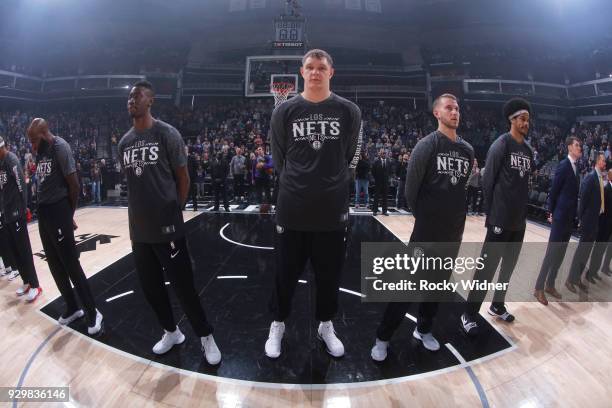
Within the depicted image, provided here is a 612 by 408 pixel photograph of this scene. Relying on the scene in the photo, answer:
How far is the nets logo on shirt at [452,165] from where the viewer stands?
2480 millimetres

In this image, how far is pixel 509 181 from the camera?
3.07 m

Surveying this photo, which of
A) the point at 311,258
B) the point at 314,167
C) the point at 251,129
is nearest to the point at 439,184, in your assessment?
the point at 314,167

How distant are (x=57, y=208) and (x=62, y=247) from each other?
1.15 ft

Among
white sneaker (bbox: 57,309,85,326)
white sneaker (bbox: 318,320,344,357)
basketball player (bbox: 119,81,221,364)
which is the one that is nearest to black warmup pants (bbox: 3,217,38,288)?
white sneaker (bbox: 57,309,85,326)

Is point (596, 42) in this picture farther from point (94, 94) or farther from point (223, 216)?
point (94, 94)

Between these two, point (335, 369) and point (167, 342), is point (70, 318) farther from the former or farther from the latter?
point (335, 369)

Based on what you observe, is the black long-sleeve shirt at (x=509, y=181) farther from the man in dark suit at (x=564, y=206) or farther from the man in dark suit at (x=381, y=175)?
the man in dark suit at (x=381, y=175)

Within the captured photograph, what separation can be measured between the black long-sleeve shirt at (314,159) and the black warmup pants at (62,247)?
210 cm

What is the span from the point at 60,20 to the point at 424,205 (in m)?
33.2

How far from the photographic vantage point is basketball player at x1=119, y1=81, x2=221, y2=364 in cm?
238

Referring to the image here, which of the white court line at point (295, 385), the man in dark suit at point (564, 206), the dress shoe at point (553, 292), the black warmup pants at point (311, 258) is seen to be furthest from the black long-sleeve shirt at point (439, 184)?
the dress shoe at point (553, 292)

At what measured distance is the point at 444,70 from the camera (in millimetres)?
25609

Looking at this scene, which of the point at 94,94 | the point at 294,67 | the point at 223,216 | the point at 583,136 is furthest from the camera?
the point at 94,94

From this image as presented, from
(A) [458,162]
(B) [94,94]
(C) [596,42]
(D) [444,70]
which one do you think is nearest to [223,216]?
(A) [458,162]
